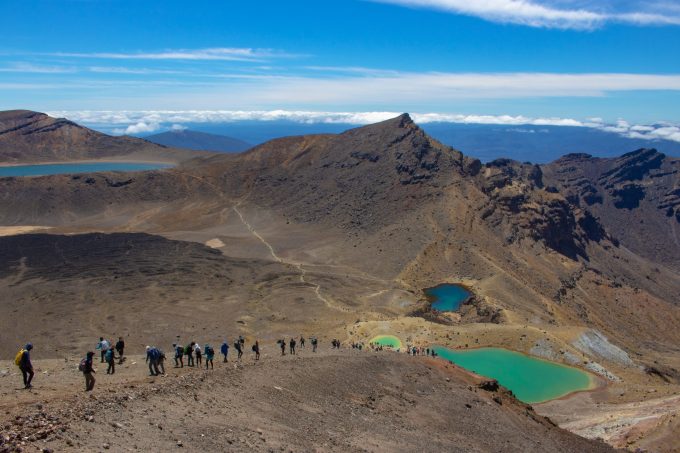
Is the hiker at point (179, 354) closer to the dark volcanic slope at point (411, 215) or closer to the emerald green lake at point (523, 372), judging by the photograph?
the emerald green lake at point (523, 372)

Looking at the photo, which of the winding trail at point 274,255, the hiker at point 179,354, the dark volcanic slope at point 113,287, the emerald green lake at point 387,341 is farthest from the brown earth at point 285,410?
the winding trail at point 274,255

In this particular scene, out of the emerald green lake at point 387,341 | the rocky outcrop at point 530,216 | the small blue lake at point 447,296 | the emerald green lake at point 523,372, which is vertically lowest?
the small blue lake at point 447,296

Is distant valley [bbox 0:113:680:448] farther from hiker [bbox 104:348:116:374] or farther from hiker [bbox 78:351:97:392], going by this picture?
hiker [bbox 78:351:97:392]

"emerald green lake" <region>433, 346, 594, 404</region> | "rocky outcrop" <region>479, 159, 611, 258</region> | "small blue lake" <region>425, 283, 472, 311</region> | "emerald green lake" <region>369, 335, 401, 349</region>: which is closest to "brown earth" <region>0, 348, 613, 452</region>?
"emerald green lake" <region>433, 346, 594, 404</region>

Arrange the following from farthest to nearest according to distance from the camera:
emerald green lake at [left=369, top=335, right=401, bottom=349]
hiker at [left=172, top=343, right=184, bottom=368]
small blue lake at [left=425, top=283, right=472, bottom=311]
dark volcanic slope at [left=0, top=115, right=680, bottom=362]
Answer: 1. dark volcanic slope at [left=0, top=115, right=680, bottom=362]
2. small blue lake at [left=425, top=283, right=472, bottom=311]
3. emerald green lake at [left=369, top=335, right=401, bottom=349]
4. hiker at [left=172, top=343, right=184, bottom=368]

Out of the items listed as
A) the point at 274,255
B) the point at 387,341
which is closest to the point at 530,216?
the point at 274,255
